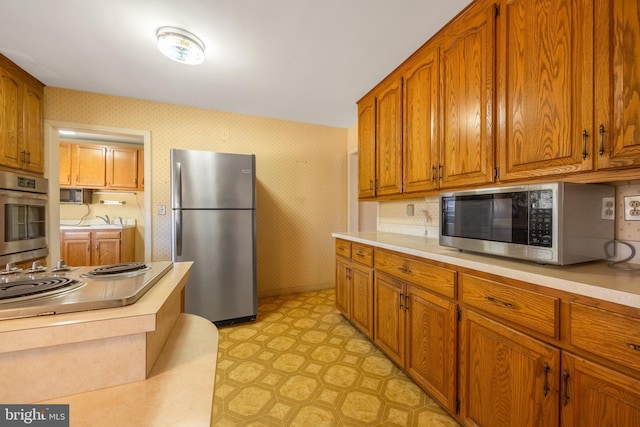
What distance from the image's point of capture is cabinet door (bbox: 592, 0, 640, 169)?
95 centimetres

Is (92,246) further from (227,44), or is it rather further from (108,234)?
(227,44)

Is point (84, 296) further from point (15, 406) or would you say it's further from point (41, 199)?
point (41, 199)

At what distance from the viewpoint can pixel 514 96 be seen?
1326 millimetres

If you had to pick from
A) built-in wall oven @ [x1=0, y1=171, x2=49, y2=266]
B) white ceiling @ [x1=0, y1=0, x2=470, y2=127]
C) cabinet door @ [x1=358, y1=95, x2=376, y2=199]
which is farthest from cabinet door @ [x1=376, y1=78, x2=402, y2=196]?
built-in wall oven @ [x1=0, y1=171, x2=49, y2=266]

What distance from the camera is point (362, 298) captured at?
223 centimetres

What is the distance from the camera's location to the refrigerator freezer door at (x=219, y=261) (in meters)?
2.44

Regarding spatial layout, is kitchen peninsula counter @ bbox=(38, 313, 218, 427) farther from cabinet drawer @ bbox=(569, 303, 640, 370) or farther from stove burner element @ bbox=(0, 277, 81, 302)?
cabinet drawer @ bbox=(569, 303, 640, 370)

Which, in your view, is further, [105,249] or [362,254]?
[105,249]

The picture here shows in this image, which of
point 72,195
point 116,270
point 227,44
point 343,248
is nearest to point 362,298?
point 343,248

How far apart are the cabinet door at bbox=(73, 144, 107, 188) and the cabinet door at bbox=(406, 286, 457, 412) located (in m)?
4.77

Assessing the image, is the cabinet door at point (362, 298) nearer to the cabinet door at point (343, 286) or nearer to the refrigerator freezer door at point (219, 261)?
the cabinet door at point (343, 286)

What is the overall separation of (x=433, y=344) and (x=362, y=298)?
2.65ft

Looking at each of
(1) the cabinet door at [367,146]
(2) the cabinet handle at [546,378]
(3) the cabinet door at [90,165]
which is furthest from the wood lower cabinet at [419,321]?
(3) the cabinet door at [90,165]

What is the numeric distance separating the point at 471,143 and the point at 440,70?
60cm
